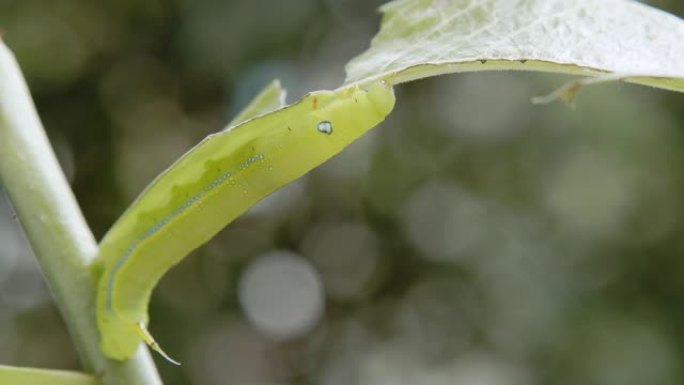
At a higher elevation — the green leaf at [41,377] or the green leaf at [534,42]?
the green leaf at [534,42]

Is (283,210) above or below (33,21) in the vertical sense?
below

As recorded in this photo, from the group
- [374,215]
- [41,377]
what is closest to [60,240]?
[41,377]

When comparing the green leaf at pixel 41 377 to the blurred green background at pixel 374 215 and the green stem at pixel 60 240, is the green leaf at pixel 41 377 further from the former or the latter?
the blurred green background at pixel 374 215

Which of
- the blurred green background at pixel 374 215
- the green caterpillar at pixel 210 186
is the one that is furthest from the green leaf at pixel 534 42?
the blurred green background at pixel 374 215

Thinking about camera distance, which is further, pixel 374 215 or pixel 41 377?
pixel 374 215

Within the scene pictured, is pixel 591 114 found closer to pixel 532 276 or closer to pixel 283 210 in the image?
pixel 532 276

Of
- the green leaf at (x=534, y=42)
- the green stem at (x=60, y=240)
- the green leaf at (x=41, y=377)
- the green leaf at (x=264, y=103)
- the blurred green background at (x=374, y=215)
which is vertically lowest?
the blurred green background at (x=374, y=215)

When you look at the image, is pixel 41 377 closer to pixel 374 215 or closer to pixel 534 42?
pixel 534 42

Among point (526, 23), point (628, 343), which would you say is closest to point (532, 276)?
point (628, 343)
